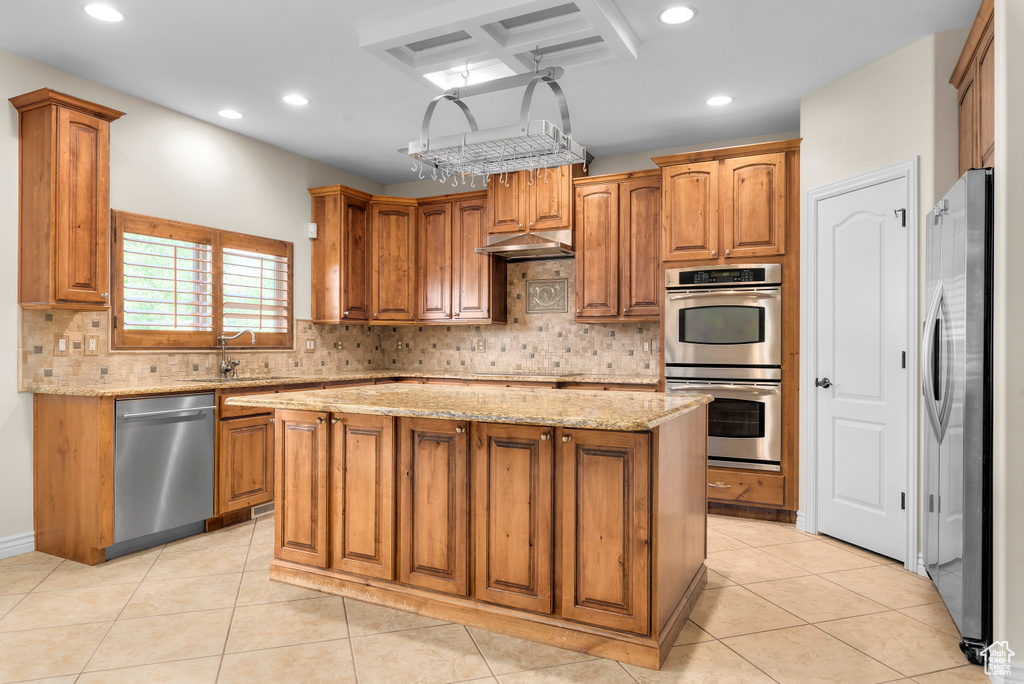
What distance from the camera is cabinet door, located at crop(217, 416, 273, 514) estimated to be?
3.89 m

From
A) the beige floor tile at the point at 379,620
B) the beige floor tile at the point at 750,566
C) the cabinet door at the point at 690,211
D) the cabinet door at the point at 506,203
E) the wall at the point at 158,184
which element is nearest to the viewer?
the beige floor tile at the point at 379,620

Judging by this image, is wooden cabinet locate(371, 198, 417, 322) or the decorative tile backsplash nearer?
the decorative tile backsplash

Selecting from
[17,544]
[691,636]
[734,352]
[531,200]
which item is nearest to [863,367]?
[734,352]

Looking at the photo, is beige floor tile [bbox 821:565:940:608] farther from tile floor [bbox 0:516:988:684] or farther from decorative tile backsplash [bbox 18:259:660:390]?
decorative tile backsplash [bbox 18:259:660:390]

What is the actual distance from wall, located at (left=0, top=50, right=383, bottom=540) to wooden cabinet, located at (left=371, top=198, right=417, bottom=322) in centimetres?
60

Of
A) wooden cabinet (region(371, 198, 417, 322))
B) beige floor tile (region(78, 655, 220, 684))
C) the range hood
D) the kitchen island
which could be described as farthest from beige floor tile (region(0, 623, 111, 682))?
the range hood

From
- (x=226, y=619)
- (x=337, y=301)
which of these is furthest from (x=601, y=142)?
(x=226, y=619)

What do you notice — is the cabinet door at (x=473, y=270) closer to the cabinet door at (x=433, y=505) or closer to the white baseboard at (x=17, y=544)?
the cabinet door at (x=433, y=505)

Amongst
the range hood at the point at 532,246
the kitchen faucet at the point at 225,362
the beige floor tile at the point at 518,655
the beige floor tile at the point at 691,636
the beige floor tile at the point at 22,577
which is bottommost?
the beige floor tile at the point at 22,577

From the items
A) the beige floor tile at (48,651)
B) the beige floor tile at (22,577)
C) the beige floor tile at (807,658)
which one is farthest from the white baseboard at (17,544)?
the beige floor tile at (807,658)

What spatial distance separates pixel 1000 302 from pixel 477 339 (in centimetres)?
432

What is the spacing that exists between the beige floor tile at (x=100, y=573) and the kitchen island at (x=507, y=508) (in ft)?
2.66

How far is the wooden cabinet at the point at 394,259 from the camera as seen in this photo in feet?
18.7

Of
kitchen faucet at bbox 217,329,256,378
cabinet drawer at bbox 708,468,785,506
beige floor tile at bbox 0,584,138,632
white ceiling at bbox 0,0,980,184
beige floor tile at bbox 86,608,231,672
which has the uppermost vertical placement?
white ceiling at bbox 0,0,980,184
